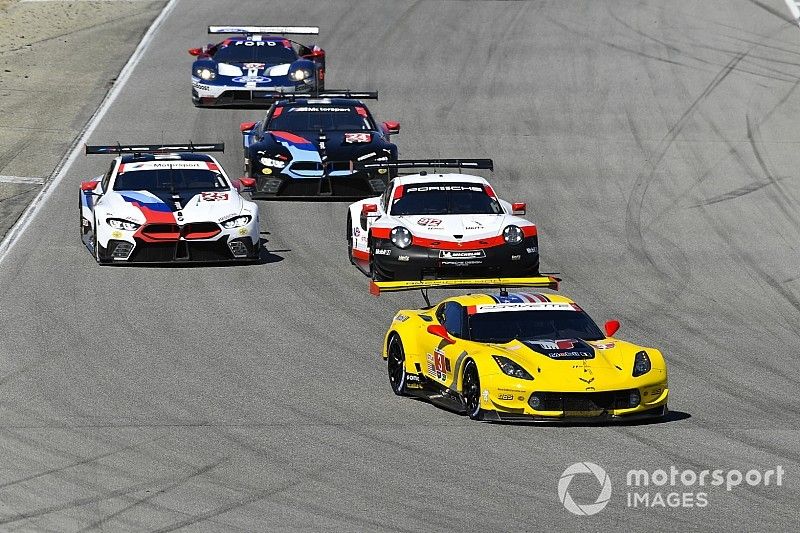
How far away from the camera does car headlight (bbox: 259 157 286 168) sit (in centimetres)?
2464

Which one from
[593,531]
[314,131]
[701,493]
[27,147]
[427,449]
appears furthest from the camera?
[27,147]

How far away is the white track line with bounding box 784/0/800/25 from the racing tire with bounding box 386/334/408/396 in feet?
83.6

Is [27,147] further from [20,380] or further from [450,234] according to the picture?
[20,380]

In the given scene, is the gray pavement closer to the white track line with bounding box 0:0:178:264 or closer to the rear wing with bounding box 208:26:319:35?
the white track line with bounding box 0:0:178:264

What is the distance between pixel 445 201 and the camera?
21047 millimetres

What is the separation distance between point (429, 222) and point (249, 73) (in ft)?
36.7

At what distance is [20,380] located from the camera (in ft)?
50.4

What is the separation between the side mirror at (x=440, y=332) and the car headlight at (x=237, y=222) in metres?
6.64

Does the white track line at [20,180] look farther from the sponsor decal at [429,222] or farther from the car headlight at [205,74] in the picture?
the sponsor decal at [429,222]

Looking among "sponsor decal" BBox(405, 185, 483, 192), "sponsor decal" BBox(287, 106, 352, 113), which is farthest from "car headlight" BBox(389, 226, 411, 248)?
"sponsor decal" BBox(287, 106, 352, 113)

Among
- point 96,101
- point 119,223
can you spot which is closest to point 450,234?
point 119,223

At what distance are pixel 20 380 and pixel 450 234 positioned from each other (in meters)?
6.65

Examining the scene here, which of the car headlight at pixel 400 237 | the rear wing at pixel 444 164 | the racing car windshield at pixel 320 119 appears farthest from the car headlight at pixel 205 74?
the car headlight at pixel 400 237

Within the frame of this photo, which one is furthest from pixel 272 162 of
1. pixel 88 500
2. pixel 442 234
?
pixel 88 500
